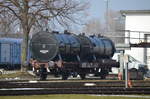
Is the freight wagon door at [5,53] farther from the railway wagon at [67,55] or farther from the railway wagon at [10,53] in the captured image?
the railway wagon at [67,55]

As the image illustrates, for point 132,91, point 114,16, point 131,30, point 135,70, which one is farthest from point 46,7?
point 114,16

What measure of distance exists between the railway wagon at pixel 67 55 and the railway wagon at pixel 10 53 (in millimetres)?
15697

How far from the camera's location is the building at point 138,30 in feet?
190

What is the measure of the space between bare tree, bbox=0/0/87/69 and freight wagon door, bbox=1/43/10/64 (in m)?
8.84

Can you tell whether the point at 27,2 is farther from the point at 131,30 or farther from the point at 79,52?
the point at 131,30

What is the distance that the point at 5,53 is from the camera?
56.5 meters

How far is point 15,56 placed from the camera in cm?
5759

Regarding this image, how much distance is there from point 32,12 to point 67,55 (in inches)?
323

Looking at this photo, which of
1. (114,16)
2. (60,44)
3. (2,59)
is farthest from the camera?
(114,16)

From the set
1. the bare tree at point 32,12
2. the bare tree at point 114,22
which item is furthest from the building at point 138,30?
the bare tree at point 114,22

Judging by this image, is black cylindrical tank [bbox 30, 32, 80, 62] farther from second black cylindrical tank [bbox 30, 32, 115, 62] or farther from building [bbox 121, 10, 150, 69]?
building [bbox 121, 10, 150, 69]

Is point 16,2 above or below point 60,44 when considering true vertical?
above

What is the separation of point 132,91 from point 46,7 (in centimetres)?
2369

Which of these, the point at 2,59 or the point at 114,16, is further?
the point at 114,16
